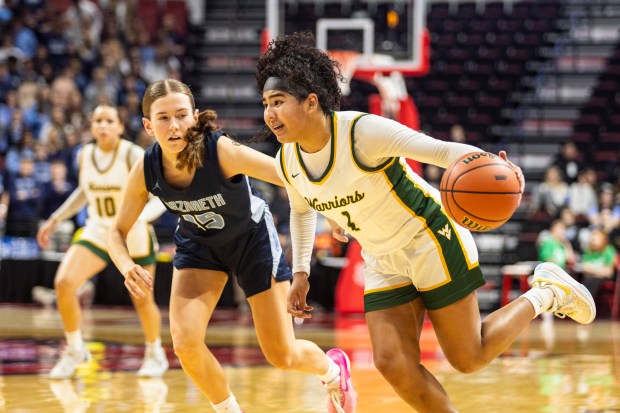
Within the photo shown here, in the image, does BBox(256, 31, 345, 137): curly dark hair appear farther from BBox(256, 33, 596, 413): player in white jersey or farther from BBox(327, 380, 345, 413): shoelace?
BBox(327, 380, 345, 413): shoelace

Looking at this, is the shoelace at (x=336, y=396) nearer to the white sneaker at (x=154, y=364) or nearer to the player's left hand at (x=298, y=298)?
the player's left hand at (x=298, y=298)

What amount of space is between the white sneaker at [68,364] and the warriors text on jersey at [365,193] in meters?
3.10

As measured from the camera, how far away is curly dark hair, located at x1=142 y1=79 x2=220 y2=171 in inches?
188

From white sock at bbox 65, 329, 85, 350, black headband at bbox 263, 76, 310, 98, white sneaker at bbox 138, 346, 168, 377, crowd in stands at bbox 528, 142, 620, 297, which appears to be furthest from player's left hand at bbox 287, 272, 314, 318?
crowd in stands at bbox 528, 142, 620, 297

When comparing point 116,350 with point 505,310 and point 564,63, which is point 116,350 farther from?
point 564,63

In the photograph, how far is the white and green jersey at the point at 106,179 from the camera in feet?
23.7

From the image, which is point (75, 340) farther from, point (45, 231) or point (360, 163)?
point (360, 163)

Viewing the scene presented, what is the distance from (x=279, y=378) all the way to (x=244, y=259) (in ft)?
6.52

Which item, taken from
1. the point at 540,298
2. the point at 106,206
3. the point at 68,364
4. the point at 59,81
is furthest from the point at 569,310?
the point at 59,81

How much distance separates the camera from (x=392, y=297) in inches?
165

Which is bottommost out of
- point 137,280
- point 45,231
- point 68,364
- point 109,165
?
point 68,364

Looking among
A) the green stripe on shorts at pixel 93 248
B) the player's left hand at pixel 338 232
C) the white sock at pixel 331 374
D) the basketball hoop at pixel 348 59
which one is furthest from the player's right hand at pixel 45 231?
the basketball hoop at pixel 348 59

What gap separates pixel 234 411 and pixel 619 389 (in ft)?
9.05

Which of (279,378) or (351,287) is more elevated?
(279,378)
